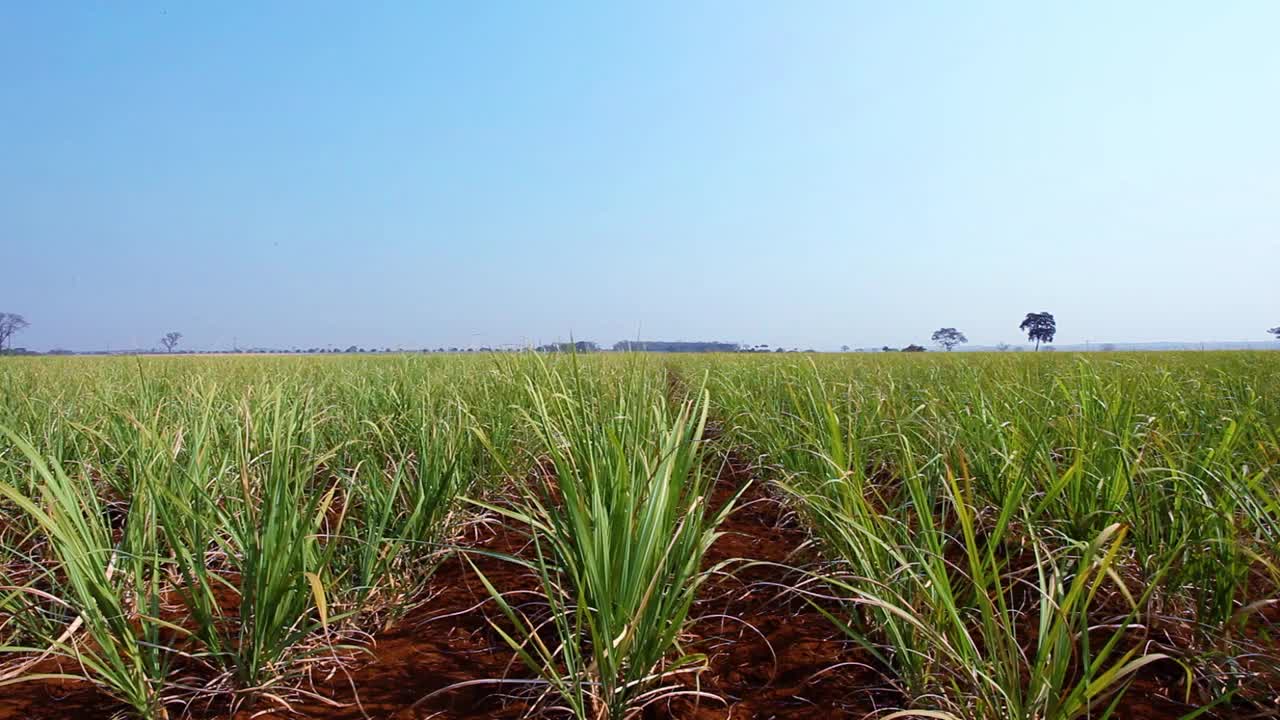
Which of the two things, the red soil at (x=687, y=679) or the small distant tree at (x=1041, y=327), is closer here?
the red soil at (x=687, y=679)

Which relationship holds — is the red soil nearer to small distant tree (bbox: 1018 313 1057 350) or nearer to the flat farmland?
the flat farmland

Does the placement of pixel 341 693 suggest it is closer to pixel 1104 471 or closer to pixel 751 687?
pixel 751 687

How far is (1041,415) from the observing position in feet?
8.42

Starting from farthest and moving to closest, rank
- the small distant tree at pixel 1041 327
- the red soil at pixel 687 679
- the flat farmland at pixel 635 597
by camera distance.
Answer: the small distant tree at pixel 1041 327 → the red soil at pixel 687 679 → the flat farmland at pixel 635 597

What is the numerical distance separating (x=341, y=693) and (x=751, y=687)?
36.0 inches

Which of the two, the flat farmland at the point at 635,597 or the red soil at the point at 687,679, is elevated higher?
the flat farmland at the point at 635,597

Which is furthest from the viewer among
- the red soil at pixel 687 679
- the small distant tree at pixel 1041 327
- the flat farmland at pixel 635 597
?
the small distant tree at pixel 1041 327

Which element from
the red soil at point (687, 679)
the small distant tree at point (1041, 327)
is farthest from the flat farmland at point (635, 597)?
the small distant tree at point (1041, 327)

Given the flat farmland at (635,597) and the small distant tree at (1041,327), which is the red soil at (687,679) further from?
the small distant tree at (1041,327)

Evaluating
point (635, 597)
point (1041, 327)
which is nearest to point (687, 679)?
point (635, 597)

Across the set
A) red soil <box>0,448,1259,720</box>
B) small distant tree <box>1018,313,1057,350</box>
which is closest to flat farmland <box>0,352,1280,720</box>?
red soil <box>0,448,1259,720</box>

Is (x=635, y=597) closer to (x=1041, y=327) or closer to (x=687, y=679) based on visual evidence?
(x=687, y=679)

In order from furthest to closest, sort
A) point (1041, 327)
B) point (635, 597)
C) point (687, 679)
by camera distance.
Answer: point (1041, 327) < point (687, 679) < point (635, 597)

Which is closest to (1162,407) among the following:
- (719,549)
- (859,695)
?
(719,549)
